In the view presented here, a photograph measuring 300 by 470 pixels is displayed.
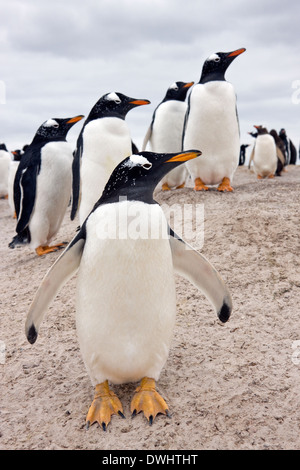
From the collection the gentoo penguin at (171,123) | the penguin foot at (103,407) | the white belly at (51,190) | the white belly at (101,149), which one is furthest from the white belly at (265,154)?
the penguin foot at (103,407)

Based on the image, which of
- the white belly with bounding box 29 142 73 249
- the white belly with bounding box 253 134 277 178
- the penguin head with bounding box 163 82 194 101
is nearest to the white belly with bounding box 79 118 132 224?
the white belly with bounding box 29 142 73 249

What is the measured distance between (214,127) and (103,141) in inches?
67.3

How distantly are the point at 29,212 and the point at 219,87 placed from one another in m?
2.65

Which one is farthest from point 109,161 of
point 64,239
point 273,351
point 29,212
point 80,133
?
point 273,351

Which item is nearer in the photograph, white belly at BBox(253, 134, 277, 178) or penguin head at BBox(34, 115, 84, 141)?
penguin head at BBox(34, 115, 84, 141)

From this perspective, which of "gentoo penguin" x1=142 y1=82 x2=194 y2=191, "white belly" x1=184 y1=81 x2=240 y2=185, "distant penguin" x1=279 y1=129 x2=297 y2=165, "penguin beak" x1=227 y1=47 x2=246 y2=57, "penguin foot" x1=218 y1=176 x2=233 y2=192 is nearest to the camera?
"white belly" x1=184 y1=81 x2=240 y2=185

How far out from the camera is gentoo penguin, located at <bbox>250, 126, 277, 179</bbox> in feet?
36.4

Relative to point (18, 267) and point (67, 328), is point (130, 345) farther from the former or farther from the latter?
point (18, 267)

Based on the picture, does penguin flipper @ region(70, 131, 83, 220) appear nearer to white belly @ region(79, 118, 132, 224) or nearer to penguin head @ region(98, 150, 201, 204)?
white belly @ region(79, 118, 132, 224)

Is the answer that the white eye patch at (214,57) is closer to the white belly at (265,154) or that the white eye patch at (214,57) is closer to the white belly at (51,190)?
the white belly at (51,190)

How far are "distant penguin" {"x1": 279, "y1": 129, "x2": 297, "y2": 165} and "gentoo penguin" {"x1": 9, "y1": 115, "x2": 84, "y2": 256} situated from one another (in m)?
14.3

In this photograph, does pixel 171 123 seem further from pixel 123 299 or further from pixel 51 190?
pixel 123 299

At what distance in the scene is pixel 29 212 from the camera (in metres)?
5.16

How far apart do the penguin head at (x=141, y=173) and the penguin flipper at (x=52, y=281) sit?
0.92 feet
